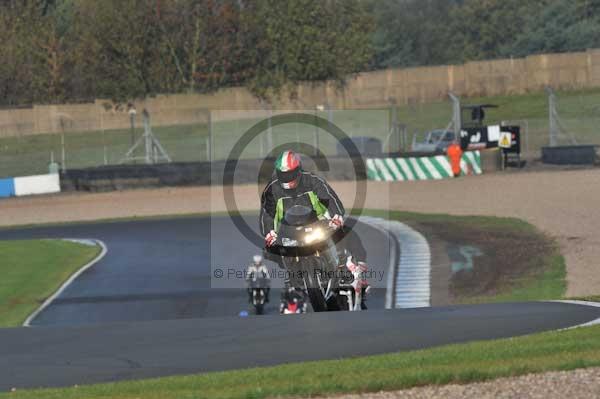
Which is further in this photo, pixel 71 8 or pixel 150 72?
pixel 71 8

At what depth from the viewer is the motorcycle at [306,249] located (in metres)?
11.1

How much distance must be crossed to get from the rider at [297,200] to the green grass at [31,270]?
8.35 m

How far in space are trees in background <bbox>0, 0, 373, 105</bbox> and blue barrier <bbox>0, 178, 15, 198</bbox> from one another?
18.2 metres

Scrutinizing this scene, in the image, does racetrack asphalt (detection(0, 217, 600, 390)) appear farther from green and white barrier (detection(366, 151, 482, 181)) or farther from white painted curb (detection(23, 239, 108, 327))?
green and white barrier (detection(366, 151, 482, 181))

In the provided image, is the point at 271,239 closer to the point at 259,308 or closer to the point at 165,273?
the point at 259,308

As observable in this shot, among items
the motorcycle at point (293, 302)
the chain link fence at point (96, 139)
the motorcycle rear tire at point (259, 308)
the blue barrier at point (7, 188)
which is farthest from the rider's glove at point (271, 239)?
the blue barrier at point (7, 188)

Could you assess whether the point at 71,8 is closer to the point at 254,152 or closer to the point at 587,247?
the point at 254,152

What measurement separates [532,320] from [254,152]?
33074 millimetres

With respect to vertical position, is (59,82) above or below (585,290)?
above

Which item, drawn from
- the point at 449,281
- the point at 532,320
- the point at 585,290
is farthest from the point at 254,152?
the point at 532,320

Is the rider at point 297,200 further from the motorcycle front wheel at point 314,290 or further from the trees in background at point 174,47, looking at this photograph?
the trees in background at point 174,47

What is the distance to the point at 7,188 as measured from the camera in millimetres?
39344

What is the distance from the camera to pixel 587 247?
21.7m

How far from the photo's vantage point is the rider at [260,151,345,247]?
1110cm
